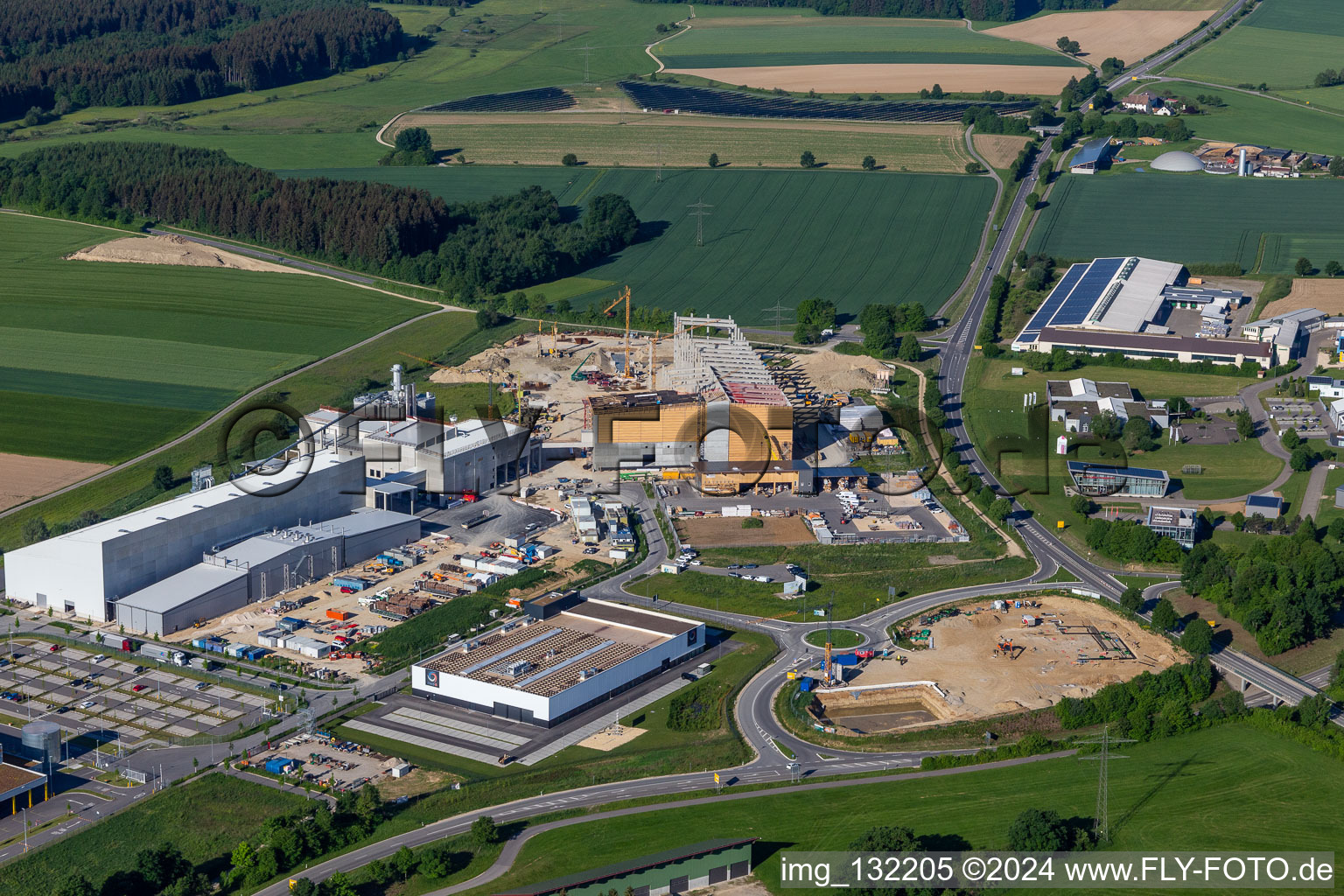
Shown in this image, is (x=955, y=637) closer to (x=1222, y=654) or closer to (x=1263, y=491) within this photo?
(x=1222, y=654)

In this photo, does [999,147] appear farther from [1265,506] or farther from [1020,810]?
[1020,810]

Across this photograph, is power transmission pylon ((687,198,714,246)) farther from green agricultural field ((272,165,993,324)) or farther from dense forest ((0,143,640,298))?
dense forest ((0,143,640,298))

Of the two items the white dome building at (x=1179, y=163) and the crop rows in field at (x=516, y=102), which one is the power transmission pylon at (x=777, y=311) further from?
the crop rows in field at (x=516, y=102)

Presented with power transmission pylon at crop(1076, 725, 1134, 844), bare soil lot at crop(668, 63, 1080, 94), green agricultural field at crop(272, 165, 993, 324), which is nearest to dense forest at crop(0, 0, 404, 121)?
green agricultural field at crop(272, 165, 993, 324)

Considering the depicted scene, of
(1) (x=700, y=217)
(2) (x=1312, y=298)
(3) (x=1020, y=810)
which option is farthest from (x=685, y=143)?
(3) (x=1020, y=810)

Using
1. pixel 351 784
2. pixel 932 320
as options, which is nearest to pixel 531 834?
pixel 351 784

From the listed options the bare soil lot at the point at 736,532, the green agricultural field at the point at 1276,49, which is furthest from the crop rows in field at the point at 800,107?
the bare soil lot at the point at 736,532
